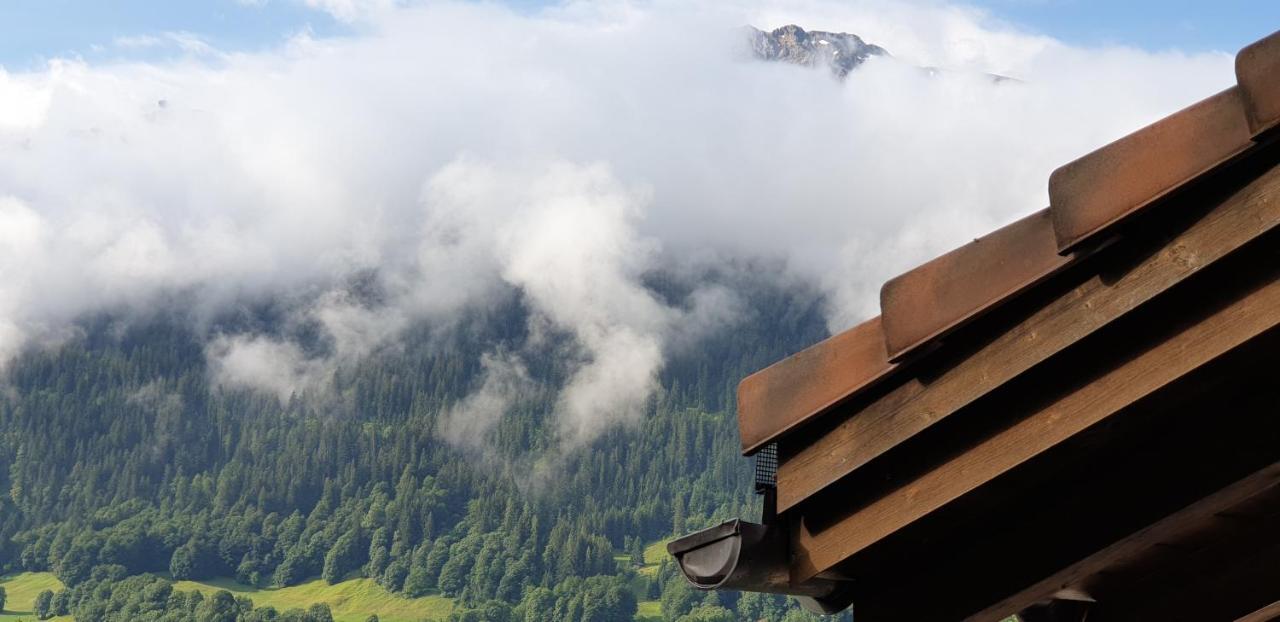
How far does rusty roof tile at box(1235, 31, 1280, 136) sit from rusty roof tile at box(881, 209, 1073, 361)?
629 millimetres

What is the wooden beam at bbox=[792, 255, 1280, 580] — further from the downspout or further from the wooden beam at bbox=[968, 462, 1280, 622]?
the wooden beam at bbox=[968, 462, 1280, 622]

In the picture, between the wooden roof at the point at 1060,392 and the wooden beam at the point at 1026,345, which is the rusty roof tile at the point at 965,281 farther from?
the wooden beam at the point at 1026,345

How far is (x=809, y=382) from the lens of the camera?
15.1 feet

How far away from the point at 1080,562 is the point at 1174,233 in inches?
54.0

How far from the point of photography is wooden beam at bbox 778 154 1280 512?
12.7ft

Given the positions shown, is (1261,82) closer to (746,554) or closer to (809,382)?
(809,382)

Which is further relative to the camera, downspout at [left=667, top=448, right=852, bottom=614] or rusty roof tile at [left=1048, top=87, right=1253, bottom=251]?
downspout at [left=667, top=448, right=852, bottom=614]

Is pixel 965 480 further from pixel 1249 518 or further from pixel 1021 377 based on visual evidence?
pixel 1249 518

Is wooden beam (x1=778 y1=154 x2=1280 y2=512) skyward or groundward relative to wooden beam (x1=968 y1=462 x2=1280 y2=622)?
skyward

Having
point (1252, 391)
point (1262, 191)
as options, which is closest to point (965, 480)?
point (1252, 391)

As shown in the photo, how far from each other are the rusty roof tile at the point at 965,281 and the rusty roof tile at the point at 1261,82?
2.07ft

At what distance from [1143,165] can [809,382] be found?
49.6 inches

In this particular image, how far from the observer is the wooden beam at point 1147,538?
4.55 m

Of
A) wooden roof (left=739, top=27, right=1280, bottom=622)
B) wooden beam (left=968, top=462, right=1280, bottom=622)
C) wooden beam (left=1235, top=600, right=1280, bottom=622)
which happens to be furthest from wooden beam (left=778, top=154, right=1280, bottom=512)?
wooden beam (left=1235, top=600, right=1280, bottom=622)
